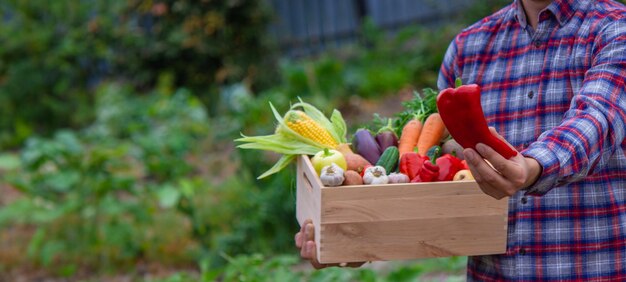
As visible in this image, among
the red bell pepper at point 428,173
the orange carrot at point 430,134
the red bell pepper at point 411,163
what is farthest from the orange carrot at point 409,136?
the red bell pepper at point 428,173

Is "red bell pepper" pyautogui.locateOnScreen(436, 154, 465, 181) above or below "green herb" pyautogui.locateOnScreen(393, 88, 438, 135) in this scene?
below

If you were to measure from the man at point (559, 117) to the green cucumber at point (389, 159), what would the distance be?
0.28m

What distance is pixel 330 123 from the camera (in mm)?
2986

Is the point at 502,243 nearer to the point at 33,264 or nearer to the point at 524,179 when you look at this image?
the point at 524,179

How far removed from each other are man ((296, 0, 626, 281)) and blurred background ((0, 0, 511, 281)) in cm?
174

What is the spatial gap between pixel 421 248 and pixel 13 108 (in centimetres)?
891

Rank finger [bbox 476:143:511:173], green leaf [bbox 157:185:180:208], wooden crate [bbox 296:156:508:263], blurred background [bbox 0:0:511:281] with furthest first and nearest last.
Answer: blurred background [bbox 0:0:511:281] → green leaf [bbox 157:185:180:208] → wooden crate [bbox 296:156:508:263] → finger [bbox 476:143:511:173]

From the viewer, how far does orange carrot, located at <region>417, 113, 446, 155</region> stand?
2.70 m

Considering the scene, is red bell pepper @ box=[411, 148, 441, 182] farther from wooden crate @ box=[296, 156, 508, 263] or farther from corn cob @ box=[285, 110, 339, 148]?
corn cob @ box=[285, 110, 339, 148]

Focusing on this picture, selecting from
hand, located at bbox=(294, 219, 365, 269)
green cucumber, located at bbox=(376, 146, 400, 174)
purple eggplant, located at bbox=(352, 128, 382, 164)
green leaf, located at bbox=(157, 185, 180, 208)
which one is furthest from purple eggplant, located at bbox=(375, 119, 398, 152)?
green leaf, located at bbox=(157, 185, 180, 208)

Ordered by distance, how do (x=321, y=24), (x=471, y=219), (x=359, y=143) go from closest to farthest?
1. (x=471, y=219)
2. (x=359, y=143)
3. (x=321, y=24)

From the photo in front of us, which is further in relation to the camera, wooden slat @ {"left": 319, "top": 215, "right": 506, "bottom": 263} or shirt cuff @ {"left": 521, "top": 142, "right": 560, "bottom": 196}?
wooden slat @ {"left": 319, "top": 215, "right": 506, "bottom": 263}

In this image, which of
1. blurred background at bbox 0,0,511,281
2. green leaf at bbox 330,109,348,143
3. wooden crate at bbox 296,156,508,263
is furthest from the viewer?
blurred background at bbox 0,0,511,281

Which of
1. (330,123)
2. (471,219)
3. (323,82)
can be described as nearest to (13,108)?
(323,82)
